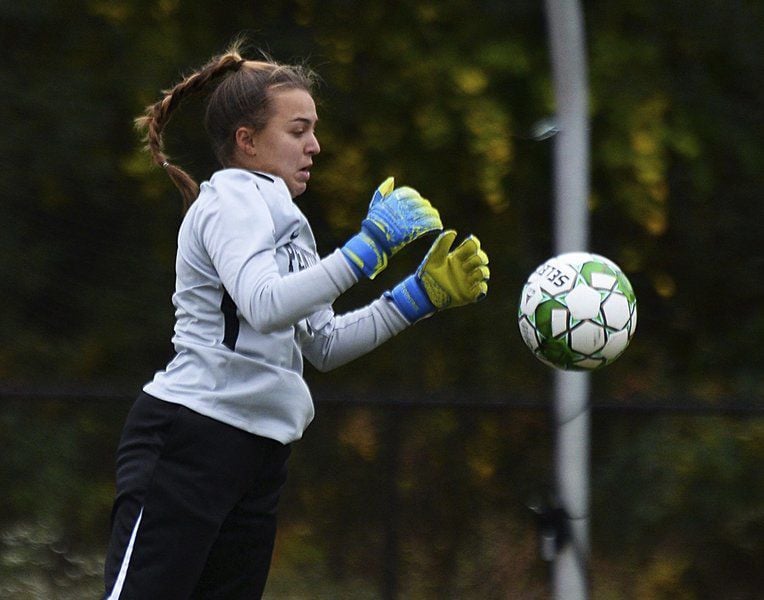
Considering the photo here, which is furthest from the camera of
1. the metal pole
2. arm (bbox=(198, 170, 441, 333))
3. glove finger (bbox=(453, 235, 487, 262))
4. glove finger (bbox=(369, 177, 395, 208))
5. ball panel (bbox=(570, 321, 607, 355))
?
the metal pole

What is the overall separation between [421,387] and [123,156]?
1.95 metres

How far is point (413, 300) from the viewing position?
303cm

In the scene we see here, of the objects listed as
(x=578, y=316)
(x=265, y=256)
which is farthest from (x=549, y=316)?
(x=265, y=256)

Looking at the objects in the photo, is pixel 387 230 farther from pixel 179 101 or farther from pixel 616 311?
pixel 616 311

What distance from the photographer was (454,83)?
242 inches

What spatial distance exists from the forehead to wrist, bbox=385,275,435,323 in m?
0.46

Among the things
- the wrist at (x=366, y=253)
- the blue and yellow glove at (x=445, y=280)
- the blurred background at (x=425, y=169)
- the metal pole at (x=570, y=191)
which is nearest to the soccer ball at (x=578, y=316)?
the blue and yellow glove at (x=445, y=280)

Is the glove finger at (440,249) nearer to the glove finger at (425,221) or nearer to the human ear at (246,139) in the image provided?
the glove finger at (425,221)

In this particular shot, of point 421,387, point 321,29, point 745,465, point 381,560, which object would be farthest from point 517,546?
point 321,29

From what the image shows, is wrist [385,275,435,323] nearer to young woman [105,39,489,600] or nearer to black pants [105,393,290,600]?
young woman [105,39,489,600]

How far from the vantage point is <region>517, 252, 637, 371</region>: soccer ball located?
3.30 meters

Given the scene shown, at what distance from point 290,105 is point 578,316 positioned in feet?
3.13

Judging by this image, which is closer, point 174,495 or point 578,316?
point 174,495

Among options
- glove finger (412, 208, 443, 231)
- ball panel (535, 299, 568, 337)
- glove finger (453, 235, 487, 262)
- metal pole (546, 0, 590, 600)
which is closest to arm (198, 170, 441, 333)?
glove finger (412, 208, 443, 231)
